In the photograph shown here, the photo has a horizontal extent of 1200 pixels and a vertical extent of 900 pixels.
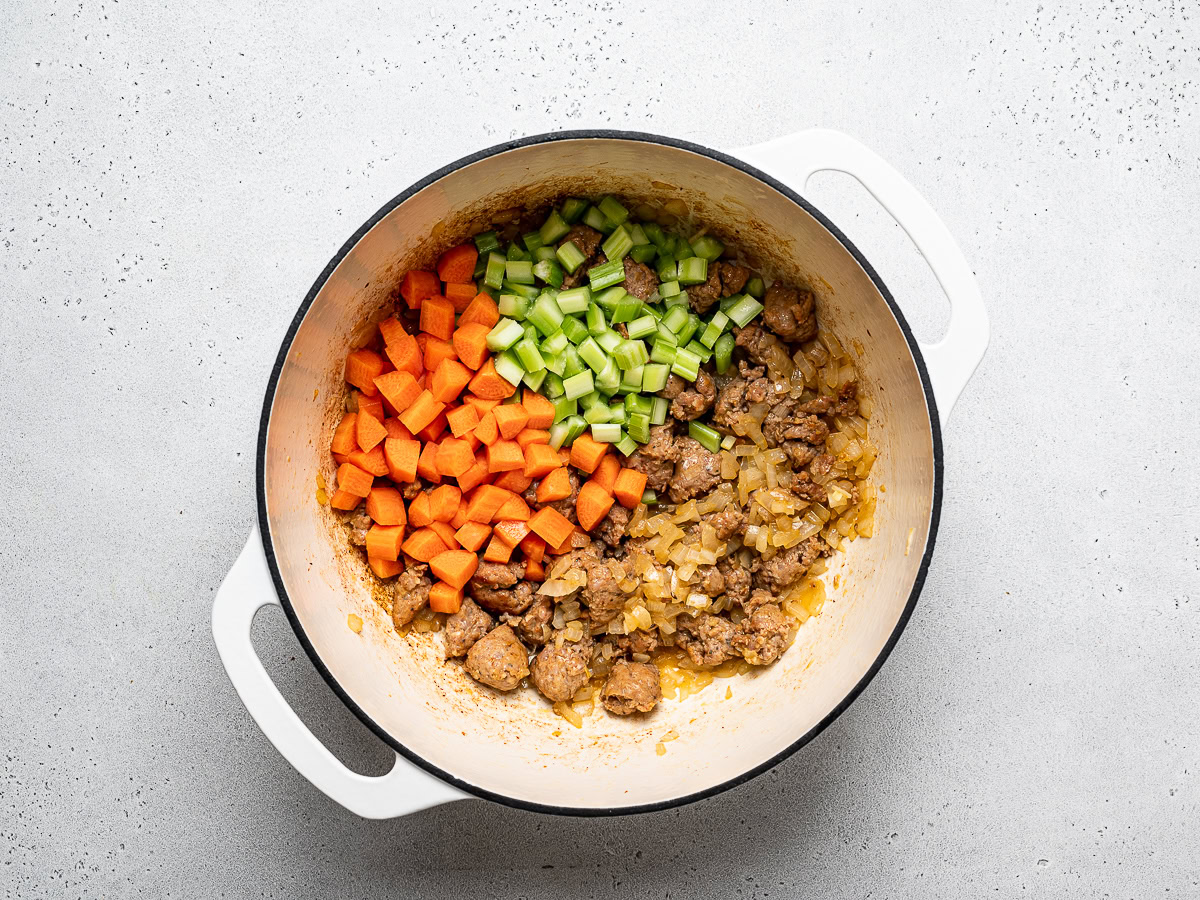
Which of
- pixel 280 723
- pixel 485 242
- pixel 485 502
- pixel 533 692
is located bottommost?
pixel 280 723

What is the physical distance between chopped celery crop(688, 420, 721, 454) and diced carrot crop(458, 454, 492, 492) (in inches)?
25.1

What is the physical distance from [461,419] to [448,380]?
12 centimetres

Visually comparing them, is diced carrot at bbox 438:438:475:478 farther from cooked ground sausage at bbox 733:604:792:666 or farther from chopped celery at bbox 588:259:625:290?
cooked ground sausage at bbox 733:604:792:666

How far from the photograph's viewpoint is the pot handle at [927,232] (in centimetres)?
210

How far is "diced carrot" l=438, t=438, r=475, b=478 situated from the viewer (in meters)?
2.43

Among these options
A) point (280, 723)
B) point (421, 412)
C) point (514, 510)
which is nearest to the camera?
point (280, 723)

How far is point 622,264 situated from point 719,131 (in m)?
0.53

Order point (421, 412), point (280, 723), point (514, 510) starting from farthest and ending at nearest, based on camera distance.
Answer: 1. point (514, 510)
2. point (421, 412)
3. point (280, 723)

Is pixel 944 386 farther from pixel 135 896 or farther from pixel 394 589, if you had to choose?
pixel 135 896

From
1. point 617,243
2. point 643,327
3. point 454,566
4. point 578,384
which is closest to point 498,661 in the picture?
point 454,566

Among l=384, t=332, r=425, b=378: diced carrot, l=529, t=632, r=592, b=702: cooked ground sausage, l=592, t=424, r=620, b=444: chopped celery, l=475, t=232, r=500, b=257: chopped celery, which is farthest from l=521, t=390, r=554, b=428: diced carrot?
l=529, t=632, r=592, b=702: cooked ground sausage

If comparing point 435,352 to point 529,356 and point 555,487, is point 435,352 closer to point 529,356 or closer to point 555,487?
point 529,356

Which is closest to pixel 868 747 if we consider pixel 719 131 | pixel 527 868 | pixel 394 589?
pixel 527 868

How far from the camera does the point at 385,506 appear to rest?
2.47m
